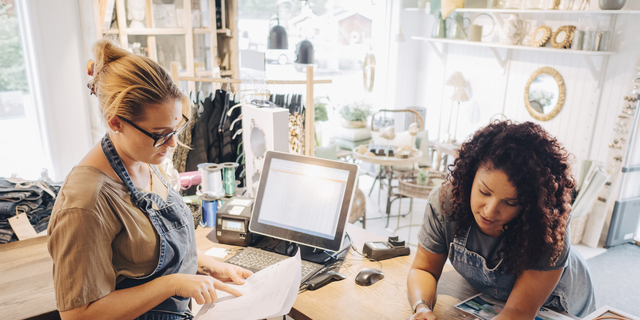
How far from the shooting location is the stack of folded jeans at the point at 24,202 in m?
1.77

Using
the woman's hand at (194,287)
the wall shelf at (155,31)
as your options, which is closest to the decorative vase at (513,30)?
the wall shelf at (155,31)

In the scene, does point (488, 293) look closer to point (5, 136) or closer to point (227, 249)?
point (227, 249)

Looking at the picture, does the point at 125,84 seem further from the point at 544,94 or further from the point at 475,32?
the point at 475,32

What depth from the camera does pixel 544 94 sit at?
4520 mm

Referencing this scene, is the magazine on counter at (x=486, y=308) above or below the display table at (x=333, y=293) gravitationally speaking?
above

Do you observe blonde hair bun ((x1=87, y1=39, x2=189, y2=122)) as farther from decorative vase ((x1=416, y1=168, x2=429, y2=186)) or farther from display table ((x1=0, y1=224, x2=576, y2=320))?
decorative vase ((x1=416, y1=168, x2=429, y2=186))

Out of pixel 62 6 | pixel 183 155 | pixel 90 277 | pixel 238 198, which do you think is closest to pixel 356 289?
pixel 238 198

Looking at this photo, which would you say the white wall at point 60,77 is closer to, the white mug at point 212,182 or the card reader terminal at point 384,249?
the white mug at point 212,182

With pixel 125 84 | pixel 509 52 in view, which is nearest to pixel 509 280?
Answer: pixel 125 84

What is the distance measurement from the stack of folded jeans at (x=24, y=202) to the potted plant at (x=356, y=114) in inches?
156

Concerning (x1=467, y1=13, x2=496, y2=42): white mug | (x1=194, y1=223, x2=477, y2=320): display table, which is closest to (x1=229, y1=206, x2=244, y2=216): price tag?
(x1=194, y1=223, x2=477, y2=320): display table

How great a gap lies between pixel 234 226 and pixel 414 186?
2350 mm

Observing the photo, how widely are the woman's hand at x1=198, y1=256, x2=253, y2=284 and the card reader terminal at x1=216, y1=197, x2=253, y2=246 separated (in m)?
0.32

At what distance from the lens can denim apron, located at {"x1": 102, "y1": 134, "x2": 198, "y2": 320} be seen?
1115 millimetres
